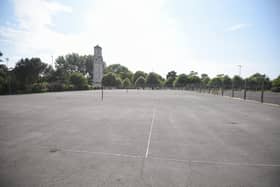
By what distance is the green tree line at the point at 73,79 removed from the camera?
86.0ft

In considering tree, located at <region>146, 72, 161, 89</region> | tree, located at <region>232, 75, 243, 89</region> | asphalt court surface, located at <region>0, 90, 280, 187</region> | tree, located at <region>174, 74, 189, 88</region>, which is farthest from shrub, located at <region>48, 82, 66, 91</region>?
tree, located at <region>174, 74, 189, 88</region>

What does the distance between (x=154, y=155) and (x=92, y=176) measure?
1317mm

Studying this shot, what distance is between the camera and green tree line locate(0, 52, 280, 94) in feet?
86.0

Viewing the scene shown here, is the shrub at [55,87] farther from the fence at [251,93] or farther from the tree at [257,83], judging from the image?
the tree at [257,83]

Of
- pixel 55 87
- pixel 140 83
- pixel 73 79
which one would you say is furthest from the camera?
pixel 140 83

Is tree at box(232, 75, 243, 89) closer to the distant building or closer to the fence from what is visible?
the fence

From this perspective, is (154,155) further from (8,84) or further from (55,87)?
(55,87)

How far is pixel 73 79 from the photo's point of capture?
4434 cm

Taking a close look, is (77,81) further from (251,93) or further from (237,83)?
(237,83)

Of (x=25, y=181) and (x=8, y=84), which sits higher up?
(x=8, y=84)

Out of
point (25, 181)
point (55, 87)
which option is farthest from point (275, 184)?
point (55, 87)

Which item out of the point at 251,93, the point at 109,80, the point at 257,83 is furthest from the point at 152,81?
the point at 251,93

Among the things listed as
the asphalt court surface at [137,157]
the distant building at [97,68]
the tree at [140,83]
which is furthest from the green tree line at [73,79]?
the asphalt court surface at [137,157]

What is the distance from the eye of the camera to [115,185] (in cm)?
219
